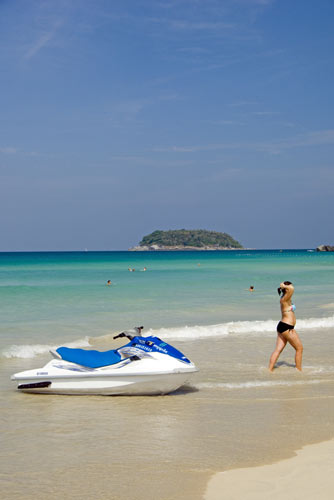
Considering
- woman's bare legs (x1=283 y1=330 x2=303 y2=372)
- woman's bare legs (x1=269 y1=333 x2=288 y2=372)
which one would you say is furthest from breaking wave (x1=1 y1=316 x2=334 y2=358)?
woman's bare legs (x1=283 y1=330 x2=303 y2=372)

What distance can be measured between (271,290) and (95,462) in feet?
86.5

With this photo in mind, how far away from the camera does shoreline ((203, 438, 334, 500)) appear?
4.31m

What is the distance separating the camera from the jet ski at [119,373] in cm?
751

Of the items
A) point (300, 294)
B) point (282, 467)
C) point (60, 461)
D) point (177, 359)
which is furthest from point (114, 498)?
point (300, 294)

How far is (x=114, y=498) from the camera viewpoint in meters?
4.35

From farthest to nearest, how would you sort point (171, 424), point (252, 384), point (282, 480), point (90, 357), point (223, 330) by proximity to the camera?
point (223, 330) → point (252, 384) → point (90, 357) → point (171, 424) → point (282, 480)

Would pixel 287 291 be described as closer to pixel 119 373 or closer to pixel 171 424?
pixel 119 373

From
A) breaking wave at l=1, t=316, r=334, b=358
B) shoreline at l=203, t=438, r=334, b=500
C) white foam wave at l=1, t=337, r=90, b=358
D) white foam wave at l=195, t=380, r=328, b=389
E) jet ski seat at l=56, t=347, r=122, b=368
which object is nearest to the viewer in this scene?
shoreline at l=203, t=438, r=334, b=500

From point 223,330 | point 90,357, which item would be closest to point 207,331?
point 223,330

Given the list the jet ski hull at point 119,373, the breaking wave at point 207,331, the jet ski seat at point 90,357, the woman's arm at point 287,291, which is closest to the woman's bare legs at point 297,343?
the woman's arm at point 287,291

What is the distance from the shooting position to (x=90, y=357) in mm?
7773

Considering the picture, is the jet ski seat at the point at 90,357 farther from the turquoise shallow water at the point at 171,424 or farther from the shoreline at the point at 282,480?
the shoreline at the point at 282,480

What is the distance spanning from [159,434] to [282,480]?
5.62ft

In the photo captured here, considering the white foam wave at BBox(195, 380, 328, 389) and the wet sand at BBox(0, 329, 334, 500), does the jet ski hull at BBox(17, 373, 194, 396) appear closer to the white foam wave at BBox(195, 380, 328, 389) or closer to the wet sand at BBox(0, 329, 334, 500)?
the wet sand at BBox(0, 329, 334, 500)
